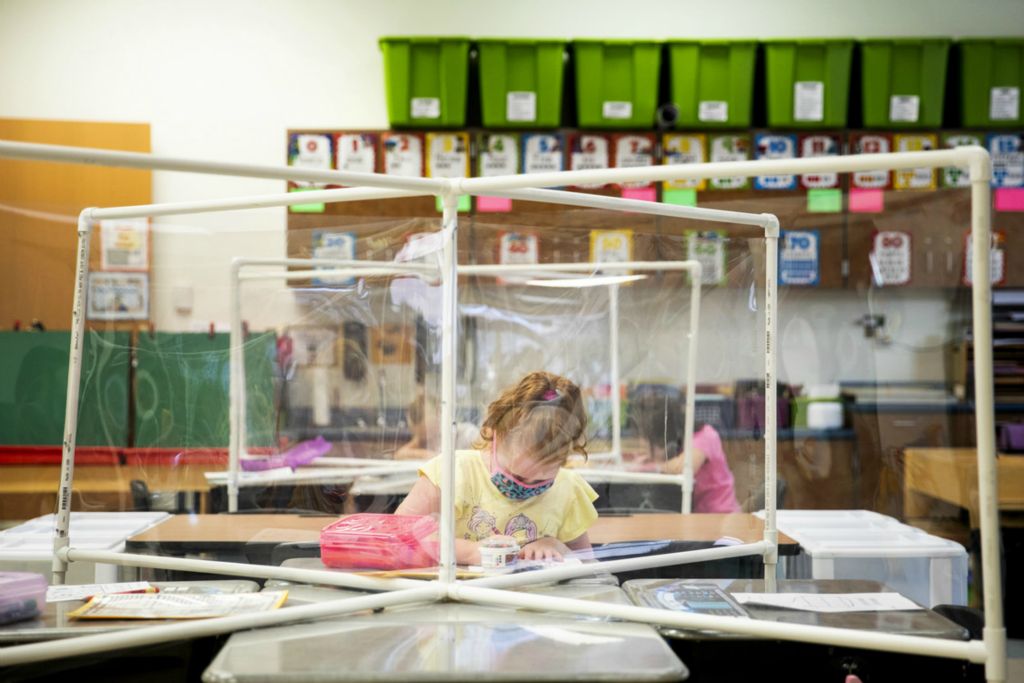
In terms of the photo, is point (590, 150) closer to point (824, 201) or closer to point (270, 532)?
point (824, 201)

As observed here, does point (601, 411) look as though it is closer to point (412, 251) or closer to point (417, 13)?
point (412, 251)

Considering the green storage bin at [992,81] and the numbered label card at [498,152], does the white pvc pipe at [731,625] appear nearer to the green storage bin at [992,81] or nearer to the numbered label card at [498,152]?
the numbered label card at [498,152]

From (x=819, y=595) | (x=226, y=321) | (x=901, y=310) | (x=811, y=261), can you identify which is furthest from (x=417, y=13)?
(x=819, y=595)

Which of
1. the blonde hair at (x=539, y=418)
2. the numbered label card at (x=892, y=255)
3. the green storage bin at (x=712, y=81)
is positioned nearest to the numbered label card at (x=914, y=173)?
the green storage bin at (x=712, y=81)

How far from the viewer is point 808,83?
13.7 ft

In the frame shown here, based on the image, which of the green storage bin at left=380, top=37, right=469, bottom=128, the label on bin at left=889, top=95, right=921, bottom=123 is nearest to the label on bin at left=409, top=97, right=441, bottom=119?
the green storage bin at left=380, top=37, right=469, bottom=128

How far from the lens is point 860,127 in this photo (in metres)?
4.27

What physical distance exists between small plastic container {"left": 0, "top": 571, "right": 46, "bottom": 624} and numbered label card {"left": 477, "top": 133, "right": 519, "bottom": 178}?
3.22 metres

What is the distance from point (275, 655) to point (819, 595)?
78 centimetres

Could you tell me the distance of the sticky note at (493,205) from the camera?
1524 millimetres

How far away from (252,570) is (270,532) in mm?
179

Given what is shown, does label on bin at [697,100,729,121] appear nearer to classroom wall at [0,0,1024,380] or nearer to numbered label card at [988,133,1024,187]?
classroom wall at [0,0,1024,380]

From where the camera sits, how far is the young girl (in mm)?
1387

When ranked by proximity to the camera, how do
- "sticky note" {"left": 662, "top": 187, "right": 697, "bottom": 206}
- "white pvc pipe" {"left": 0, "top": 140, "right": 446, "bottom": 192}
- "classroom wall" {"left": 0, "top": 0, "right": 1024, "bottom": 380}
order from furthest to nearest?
"classroom wall" {"left": 0, "top": 0, "right": 1024, "bottom": 380} < "sticky note" {"left": 662, "top": 187, "right": 697, "bottom": 206} < "white pvc pipe" {"left": 0, "top": 140, "right": 446, "bottom": 192}
